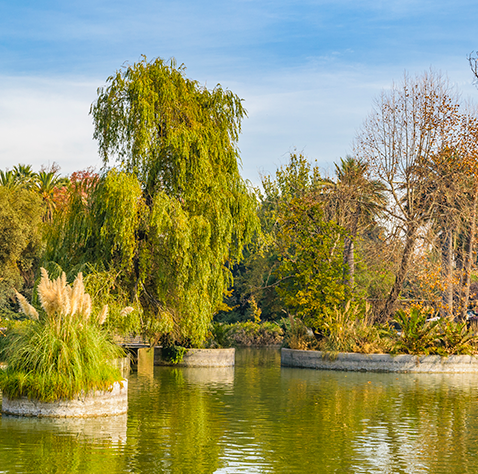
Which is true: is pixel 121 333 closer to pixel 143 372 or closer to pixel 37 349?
pixel 143 372

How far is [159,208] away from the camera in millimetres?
18859

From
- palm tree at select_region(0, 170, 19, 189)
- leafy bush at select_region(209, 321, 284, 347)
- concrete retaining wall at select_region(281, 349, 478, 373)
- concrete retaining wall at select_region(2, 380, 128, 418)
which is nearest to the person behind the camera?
concrete retaining wall at select_region(2, 380, 128, 418)

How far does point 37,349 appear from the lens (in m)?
11.2

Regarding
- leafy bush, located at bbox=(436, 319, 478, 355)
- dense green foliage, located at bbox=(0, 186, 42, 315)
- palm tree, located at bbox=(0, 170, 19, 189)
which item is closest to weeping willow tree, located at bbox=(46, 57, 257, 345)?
leafy bush, located at bbox=(436, 319, 478, 355)

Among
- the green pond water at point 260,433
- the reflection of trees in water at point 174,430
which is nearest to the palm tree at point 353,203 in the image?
the green pond water at point 260,433

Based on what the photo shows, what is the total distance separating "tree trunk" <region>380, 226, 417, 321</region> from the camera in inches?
1006

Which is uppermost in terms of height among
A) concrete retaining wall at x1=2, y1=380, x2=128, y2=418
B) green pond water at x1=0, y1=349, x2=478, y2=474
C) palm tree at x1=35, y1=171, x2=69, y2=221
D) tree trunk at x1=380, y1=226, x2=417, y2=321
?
palm tree at x1=35, y1=171, x2=69, y2=221

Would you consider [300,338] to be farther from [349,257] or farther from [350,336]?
[349,257]

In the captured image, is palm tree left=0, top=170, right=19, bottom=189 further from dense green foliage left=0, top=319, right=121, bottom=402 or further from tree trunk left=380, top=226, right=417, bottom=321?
dense green foliage left=0, top=319, right=121, bottom=402

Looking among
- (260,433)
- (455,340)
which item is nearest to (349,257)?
(455,340)

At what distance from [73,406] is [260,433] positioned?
10.8 ft

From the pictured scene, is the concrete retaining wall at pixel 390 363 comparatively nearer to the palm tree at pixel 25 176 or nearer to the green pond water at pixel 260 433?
the green pond water at pixel 260 433

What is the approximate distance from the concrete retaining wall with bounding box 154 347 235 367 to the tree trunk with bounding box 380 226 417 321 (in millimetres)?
7389

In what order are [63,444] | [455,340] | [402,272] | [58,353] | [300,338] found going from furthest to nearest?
[402,272]
[300,338]
[455,340]
[58,353]
[63,444]
